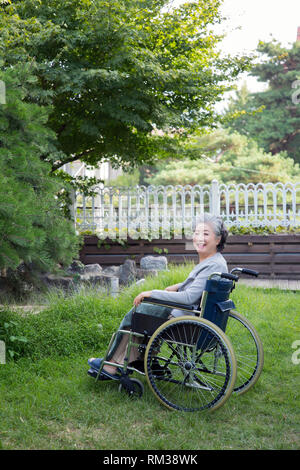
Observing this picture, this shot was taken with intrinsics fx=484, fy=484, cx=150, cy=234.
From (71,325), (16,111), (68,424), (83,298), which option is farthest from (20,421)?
(16,111)

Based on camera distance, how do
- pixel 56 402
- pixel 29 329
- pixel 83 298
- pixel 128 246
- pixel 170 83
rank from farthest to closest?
1. pixel 128 246
2. pixel 170 83
3. pixel 83 298
4. pixel 29 329
5. pixel 56 402

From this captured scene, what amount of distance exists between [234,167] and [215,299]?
19.6 m

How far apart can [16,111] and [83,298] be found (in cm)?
198

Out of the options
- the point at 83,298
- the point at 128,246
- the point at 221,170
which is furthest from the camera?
the point at 221,170

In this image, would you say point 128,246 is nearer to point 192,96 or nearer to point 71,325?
point 192,96

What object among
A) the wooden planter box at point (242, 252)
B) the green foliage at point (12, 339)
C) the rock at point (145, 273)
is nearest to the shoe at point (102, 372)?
the green foliage at point (12, 339)

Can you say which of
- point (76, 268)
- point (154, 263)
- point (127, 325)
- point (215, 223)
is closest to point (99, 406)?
point (127, 325)

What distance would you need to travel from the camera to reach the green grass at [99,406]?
2.61 metres

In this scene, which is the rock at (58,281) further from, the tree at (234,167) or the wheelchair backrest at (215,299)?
the tree at (234,167)

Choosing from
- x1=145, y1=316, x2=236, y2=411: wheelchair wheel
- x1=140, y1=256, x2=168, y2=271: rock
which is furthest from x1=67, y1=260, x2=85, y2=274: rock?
x1=145, y1=316, x2=236, y2=411: wheelchair wheel

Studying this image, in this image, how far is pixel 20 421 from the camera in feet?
9.21

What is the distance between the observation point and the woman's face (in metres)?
3.20

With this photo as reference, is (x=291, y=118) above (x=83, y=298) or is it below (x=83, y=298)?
above

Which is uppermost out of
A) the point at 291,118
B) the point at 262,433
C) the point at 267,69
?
the point at 267,69
